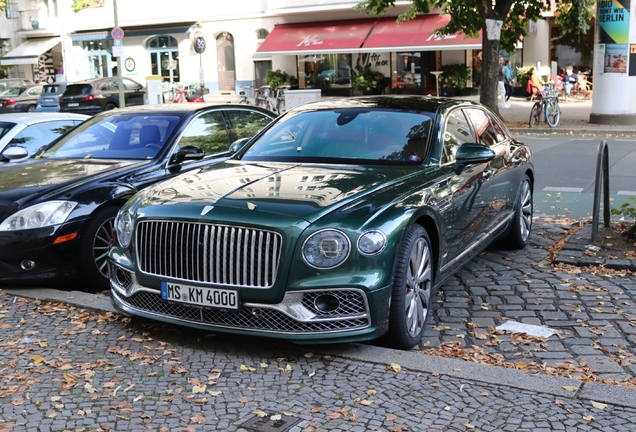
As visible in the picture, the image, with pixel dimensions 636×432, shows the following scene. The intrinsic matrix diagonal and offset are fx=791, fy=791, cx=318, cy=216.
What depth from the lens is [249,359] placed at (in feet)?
16.1

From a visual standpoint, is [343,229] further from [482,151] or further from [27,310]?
[27,310]

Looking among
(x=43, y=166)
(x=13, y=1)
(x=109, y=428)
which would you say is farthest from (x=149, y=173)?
(x=13, y=1)

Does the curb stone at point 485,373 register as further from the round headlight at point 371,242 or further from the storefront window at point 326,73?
the storefront window at point 326,73

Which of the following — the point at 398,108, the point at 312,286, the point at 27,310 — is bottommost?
the point at 27,310

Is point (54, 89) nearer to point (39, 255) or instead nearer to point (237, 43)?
point (237, 43)

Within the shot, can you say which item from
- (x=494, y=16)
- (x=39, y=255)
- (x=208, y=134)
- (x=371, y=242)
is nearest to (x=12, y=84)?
(x=494, y=16)

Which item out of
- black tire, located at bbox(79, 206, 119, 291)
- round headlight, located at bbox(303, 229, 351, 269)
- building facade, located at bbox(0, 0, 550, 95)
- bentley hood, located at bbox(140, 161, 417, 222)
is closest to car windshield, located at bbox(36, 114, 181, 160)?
black tire, located at bbox(79, 206, 119, 291)

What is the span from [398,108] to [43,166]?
3.35 meters

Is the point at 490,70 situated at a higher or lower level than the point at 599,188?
higher

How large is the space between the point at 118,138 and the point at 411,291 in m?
3.92

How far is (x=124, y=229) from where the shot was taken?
5.34 m

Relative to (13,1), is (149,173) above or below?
below

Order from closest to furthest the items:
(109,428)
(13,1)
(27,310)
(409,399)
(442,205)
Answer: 1. (109,428)
2. (409,399)
3. (442,205)
4. (27,310)
5. (13,1)

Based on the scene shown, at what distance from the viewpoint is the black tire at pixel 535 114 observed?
21.7 m
